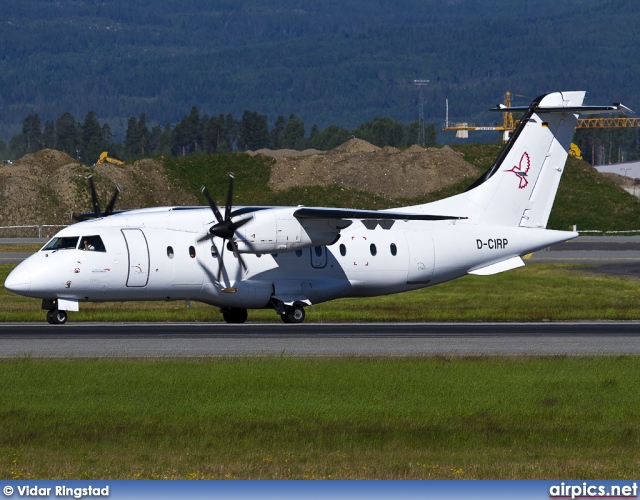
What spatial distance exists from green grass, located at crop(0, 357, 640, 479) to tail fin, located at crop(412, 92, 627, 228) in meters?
12.5

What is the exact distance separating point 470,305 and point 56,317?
54.4 feet

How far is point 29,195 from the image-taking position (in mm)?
89250

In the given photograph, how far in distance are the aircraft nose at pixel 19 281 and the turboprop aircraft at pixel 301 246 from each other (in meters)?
0.03

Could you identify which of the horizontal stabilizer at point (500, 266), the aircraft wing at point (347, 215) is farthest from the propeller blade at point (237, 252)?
the horizontal stabilizer at point (500, 266)

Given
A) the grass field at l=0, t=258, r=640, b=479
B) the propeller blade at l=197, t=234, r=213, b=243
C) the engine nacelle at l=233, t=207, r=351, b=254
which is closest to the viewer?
the grass field at l=0, t=258, r=640, b=479

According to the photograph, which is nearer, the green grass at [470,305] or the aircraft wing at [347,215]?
the aircraft wing at [347,215]

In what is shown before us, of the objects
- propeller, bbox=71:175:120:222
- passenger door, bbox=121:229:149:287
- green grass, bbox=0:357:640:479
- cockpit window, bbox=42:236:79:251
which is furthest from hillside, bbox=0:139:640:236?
green grass, bbox=0:357:640:479

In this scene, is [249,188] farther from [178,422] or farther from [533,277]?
[178,422]

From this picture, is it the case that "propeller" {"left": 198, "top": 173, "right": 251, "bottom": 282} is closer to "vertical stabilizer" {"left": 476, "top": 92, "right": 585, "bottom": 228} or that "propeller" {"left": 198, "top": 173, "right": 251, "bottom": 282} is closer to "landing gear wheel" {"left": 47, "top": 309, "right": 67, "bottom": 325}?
"landing gear wheel" {"left": 47, "top": 309, "right": 67, "bottom": 325}

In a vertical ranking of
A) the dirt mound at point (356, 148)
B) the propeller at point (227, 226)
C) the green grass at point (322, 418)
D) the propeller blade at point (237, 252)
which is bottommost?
the green grass at point (322, 418)

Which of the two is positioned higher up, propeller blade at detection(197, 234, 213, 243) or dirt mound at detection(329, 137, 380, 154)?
dirt mound at detection(329, 137, 380, 154)

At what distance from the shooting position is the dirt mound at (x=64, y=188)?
290 feet

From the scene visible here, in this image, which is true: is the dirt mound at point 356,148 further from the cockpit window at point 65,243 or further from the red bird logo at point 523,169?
the cockpit window at point 65,243

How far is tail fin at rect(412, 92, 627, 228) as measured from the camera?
3700 centimetres
